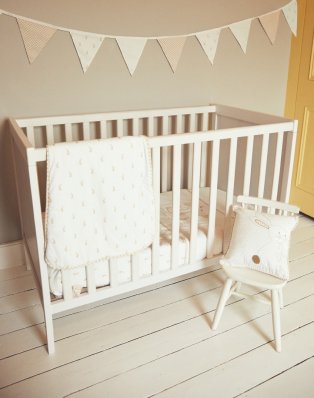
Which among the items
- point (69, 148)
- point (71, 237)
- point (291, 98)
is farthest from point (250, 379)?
point (291, 98)

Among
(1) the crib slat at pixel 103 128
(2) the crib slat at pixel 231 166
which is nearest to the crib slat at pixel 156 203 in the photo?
(2) the crib slat at pixel 231 166

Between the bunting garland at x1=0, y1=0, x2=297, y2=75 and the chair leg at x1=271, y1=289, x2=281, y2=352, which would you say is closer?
the chair leg at x1=271, y1=289, x2=281, y2=352

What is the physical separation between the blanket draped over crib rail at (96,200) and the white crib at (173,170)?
5cm

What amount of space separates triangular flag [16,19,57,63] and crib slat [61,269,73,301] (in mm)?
1069

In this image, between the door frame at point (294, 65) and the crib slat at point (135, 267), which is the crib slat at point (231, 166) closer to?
the crib slat at point (135, 267)

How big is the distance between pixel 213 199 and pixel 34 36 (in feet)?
3.79

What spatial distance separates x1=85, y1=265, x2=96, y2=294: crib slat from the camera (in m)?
1.51

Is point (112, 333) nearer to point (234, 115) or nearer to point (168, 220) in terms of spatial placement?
point (168, 220)

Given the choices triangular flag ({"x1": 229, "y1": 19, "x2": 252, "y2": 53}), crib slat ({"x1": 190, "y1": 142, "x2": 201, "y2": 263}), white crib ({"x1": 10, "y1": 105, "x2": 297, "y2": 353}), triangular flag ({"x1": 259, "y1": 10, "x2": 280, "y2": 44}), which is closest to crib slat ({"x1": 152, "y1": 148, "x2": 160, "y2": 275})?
white crib ({"x1": 10, "y1": 105, "x2": 297, "y2": 353})

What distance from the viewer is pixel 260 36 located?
2500 mm

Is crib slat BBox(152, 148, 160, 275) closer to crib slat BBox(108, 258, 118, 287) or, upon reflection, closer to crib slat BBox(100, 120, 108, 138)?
crib slat BBox(108, 258, 118, 287)

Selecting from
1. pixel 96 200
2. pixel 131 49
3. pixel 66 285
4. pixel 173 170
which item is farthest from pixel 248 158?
pixel 66 285

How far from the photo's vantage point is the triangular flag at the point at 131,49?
2.03 meters

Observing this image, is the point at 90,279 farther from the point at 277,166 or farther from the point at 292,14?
the point at 292,14
